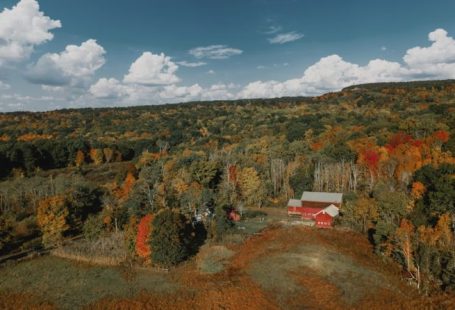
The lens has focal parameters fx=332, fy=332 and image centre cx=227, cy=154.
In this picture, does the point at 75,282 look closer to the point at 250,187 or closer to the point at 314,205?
the point at 250,187

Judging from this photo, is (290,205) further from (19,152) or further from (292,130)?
(19,152)

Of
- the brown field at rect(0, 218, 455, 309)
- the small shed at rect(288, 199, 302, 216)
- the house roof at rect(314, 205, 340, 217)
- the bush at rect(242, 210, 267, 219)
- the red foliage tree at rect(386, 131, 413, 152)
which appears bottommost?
the bush at rect(242, 210, 267, 219)

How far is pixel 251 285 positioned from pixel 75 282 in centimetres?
1876

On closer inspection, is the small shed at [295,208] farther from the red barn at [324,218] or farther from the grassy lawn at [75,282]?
the grassy lawn at [75,282]

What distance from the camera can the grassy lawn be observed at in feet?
106

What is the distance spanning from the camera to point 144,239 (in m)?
41.8

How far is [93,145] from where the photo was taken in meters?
128

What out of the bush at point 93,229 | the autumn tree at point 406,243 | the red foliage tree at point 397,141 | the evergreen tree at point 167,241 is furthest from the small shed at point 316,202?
the bush at point 93,229

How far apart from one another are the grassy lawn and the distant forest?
4325 millimetres

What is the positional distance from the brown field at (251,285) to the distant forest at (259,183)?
293 centimetres

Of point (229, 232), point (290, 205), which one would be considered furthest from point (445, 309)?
point (290, 205)

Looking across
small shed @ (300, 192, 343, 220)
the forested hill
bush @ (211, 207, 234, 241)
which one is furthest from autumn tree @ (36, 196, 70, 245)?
the forested hill

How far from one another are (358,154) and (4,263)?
71948 millimetres

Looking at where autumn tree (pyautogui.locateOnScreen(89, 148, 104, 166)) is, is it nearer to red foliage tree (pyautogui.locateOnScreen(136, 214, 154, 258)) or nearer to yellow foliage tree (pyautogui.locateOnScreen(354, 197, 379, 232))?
red foliage tree (pyautogui.locateOnScreen(136, 214, 154, 258))
